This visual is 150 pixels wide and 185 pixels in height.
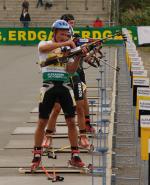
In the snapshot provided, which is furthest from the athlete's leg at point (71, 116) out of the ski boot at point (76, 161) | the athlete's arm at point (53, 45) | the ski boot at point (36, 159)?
the athlete's arm at point (53, 45)

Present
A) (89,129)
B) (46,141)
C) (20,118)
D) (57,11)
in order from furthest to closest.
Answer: (57,11) → (20,118) → (89,129) → (46,141)

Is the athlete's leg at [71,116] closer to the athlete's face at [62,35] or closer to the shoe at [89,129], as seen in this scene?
the athlete's face at [62,35]

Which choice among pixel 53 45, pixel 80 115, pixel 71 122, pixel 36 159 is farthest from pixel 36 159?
pixel 80 115

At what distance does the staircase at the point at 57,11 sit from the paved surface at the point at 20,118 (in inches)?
669

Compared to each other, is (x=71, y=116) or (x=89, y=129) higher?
(x=71, y=116)

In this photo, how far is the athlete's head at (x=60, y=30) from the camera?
10.8m

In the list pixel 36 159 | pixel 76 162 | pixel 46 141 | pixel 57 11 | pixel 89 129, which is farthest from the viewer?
pixel 57 11

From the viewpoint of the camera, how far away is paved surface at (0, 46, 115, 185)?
10984mm

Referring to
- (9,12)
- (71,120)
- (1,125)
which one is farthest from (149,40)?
(71,120)

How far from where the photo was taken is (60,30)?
10.9m

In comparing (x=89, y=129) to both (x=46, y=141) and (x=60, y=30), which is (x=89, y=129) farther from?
(x=60, y=30)

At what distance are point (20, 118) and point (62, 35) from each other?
6.66 m

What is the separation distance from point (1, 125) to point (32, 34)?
97.0ft

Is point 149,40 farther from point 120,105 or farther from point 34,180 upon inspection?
point 34,180
